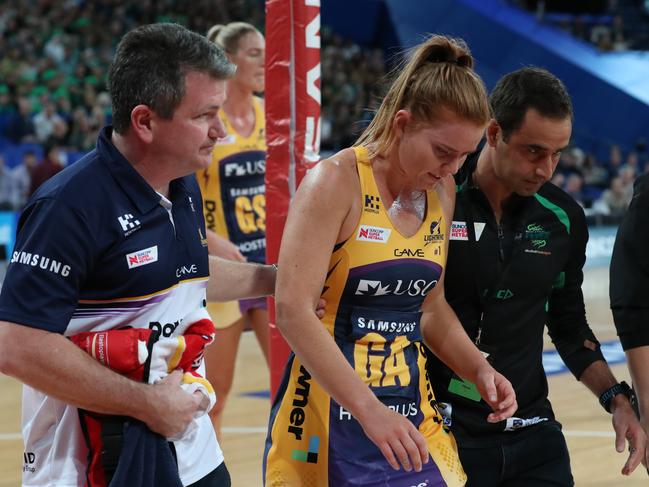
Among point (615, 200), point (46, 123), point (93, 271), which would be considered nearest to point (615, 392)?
point (93, 271)

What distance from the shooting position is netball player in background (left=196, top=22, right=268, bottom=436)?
5164 mm

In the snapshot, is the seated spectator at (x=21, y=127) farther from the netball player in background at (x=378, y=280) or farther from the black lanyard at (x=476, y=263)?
the netball player in background at (x=378, y=280)

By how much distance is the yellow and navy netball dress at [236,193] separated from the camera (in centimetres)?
530

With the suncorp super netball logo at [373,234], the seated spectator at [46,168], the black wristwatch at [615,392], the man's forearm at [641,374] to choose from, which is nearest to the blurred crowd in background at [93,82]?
the seated spectator at [46,168]

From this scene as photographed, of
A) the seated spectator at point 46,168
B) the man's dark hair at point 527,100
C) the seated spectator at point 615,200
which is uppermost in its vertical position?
the man's dark hair at point 527,100

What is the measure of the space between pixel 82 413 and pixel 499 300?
1.35m

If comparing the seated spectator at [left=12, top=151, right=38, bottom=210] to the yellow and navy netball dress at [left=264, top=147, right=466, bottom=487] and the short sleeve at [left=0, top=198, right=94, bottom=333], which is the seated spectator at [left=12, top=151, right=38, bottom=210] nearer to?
the yellow and navy netball dress at [left=264, top=147, right=466, bottom=487]

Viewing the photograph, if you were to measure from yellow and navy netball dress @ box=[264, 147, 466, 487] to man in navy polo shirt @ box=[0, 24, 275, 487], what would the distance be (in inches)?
11.8

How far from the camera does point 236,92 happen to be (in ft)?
18.0

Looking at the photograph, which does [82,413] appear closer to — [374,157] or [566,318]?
[374,157]

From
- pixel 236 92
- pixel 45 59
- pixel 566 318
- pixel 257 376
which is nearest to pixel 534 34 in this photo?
pixel 45 59

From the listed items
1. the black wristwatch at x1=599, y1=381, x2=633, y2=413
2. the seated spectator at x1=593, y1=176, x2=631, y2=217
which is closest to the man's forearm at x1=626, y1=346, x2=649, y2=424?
the black wristwatch at x1=599, y1=381, x2=633, y2=413

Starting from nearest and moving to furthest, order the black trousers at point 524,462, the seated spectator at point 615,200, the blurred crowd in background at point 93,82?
1. the black trousers at point 524,462
2. the blurred crowd in background at point 93,82
3. the seated spectator at point 615,200

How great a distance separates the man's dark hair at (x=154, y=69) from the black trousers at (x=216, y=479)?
0.92m
